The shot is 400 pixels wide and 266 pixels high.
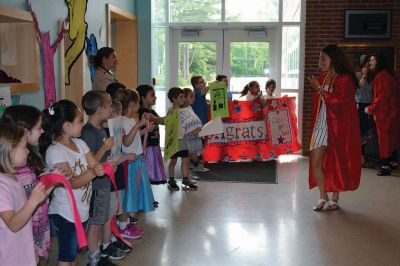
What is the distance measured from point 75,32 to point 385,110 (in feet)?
13.4

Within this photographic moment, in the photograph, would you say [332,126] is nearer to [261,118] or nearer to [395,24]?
[261,118]

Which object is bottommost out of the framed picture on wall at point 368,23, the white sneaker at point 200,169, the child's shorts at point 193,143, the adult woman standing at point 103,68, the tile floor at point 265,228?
the tile floor at point 265,228

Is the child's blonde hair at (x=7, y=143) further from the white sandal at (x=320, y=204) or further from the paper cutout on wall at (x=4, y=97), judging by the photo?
the white sandal at (x=320, y=204)

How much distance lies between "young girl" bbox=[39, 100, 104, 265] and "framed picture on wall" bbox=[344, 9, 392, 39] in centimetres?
591

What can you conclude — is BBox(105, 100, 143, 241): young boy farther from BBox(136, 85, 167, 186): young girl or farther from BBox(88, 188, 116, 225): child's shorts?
BBox(136, 85, 167, 186): young girl

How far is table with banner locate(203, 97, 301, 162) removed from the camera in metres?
7.06

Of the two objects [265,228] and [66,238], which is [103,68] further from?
[66,238]

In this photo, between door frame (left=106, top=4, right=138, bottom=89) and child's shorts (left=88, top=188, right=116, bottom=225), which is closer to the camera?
child's shorts (left=88, top=188, right=116, bottom=225)

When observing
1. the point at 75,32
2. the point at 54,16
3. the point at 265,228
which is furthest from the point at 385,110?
the point at 54,16

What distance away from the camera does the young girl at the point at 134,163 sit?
3686 millimetres

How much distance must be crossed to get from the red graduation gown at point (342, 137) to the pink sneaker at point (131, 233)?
1.89 meters

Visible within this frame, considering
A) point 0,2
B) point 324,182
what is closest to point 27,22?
point 0,2

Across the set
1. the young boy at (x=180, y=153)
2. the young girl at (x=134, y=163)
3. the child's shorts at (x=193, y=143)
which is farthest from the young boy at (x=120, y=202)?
the child's shorts at (x=193, y=143)

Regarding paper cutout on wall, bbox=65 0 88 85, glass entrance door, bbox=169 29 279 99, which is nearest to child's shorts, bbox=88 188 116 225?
paper cutout on wall, bbox=65 0 88 85
